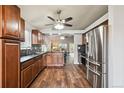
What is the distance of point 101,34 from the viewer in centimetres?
346

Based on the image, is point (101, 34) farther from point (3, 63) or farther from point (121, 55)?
point (3, 63)

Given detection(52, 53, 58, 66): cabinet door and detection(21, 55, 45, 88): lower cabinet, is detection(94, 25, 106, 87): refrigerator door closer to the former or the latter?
detection(21, 55, 45, 88): lower cabinet

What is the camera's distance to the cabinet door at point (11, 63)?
2371 mm

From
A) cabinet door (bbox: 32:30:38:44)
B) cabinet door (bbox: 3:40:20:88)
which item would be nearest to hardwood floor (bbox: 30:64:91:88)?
cabinet door (bbox: 3:40:20:88)

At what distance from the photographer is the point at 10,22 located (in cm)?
257

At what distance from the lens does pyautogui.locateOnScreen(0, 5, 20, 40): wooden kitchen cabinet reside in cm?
232

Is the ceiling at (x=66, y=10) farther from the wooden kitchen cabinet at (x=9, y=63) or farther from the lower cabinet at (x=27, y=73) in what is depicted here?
the wooden kitchen cabinet at (x=9, y=63)

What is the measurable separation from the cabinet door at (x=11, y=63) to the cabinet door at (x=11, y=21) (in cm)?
15

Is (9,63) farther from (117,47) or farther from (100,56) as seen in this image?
(117,47)

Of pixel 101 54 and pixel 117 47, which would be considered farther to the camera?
pixel 101 54

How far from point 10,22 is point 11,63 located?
72 centimetres

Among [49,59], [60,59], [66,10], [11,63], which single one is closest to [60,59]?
[60,59]

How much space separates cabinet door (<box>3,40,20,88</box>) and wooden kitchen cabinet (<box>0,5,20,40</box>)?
0.43 feet
